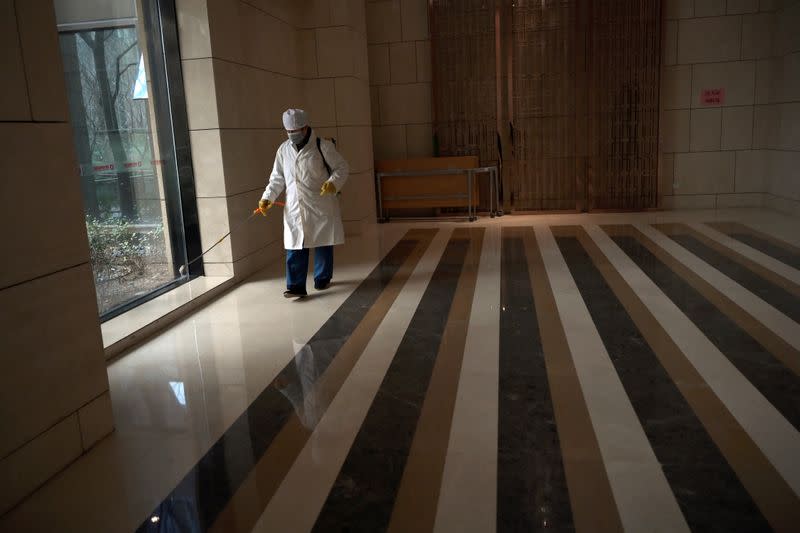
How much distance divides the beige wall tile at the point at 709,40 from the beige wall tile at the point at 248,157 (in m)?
5.87

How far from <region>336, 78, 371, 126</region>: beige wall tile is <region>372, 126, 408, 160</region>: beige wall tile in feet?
4.62

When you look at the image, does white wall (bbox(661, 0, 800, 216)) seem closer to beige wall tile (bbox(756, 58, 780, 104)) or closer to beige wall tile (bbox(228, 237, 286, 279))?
beige wall tile (bbox(756, 58, 780, 104))

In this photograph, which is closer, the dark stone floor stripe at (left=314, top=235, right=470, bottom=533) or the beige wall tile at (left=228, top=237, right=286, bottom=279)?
the dark stone floor stripe at (left=314, top=235, right=470, bottom=533)

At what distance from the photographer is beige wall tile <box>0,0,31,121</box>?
2.72 m

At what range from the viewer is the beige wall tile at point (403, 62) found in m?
10.1

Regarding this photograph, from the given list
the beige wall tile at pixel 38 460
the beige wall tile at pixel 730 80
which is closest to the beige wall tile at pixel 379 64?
the beige wall tile at pixel 730 80

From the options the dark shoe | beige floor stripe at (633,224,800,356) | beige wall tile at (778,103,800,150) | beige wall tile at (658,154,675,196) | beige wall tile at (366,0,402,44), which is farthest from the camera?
beige wall tile at (366,0,402,44)

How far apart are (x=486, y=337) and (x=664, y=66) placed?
6.83 meters

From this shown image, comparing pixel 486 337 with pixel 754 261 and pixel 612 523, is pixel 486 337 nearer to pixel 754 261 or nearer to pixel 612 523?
pixel 612 523

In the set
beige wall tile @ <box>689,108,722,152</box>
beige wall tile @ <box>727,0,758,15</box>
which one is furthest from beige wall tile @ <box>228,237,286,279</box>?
beige wall tile @ <box>727,0,758,15</box>

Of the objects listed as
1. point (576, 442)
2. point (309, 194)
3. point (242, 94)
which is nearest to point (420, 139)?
point (242, 94)

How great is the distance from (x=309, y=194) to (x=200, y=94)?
143 cm

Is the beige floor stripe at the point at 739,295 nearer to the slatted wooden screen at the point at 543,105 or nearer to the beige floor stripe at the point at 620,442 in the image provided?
the beige floor stripe at the point at 620,442

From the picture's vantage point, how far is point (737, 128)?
953 centimetres
